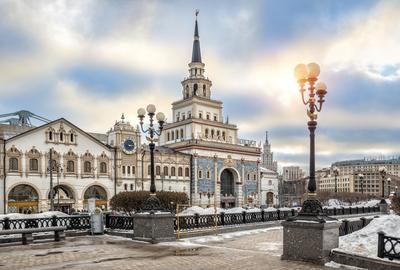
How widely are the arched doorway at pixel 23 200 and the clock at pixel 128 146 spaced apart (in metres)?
13.7

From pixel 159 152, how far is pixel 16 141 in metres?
21.6

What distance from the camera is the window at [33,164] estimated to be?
163 ft

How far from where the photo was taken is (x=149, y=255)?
1289 cm

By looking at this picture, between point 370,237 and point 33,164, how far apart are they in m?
45.5

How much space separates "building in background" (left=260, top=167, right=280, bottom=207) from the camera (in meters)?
83.8

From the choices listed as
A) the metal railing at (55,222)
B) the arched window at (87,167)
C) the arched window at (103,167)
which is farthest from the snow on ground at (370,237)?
the arched window at (103,167)

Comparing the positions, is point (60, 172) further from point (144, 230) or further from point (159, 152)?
point (144, 230)

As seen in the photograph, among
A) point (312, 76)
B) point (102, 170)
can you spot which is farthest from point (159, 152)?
point (312, 76)

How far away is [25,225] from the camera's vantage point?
61.6 feet

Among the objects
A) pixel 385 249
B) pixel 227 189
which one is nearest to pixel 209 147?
pixel 227 189

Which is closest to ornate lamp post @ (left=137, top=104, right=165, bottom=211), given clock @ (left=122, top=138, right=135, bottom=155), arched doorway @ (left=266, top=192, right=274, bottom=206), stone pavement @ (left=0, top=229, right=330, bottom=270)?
stone pavement @ (left=0, top=229, right=330, bottom=270)

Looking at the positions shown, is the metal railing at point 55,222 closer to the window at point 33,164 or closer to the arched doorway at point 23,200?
the arched doorway at point 23,200

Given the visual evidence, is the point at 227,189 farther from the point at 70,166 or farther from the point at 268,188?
the point at 70,166

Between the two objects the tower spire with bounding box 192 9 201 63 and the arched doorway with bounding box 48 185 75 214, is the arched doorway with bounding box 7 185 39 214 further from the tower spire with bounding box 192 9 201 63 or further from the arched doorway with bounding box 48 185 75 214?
the tower spire with bounding box 192 9 201 63
